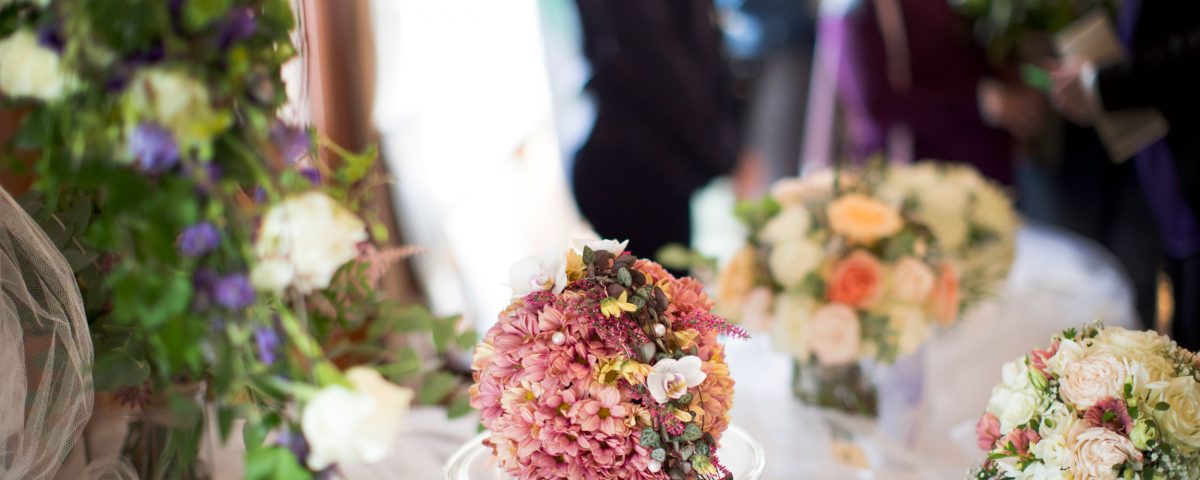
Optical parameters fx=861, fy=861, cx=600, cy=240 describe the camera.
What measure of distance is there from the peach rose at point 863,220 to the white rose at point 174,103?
840 millimetres

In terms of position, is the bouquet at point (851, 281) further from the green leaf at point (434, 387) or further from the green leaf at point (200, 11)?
the green leaf at point (200, 11)

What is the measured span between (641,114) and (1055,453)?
1.07 m

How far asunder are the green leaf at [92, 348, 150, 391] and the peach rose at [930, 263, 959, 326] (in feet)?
3.10

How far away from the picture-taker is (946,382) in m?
1.48

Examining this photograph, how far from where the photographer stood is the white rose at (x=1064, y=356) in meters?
0.69

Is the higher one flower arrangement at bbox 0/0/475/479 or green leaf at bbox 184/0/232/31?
green leaf at bbox 184/0/232/31

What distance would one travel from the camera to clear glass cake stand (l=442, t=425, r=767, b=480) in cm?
73

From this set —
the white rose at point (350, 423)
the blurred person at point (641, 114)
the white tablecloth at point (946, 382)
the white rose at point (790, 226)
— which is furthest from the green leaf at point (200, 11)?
the blurred person at point (641, 114)

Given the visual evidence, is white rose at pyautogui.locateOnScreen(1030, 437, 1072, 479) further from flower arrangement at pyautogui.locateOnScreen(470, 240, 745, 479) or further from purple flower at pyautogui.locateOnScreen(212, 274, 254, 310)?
purple flower at pyautogui.locateOnScreen(212, 274, 254, 310)

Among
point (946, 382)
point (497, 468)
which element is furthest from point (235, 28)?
point (946, 382)

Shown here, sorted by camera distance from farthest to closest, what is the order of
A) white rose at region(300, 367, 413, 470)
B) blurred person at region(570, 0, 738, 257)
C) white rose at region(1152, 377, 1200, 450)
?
1. blurred person at region(570, 0, 738, 257)
2. white rose at region(1152, 377, 1200, 450)
3. white rose at region(300, 367, 413, 470)

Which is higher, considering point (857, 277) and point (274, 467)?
point (857, 277)

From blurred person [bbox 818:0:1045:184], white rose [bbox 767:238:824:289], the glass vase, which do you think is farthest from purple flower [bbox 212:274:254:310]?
blurred person [bbox 818:0:1045:184]

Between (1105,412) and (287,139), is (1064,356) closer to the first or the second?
(1105,412)
